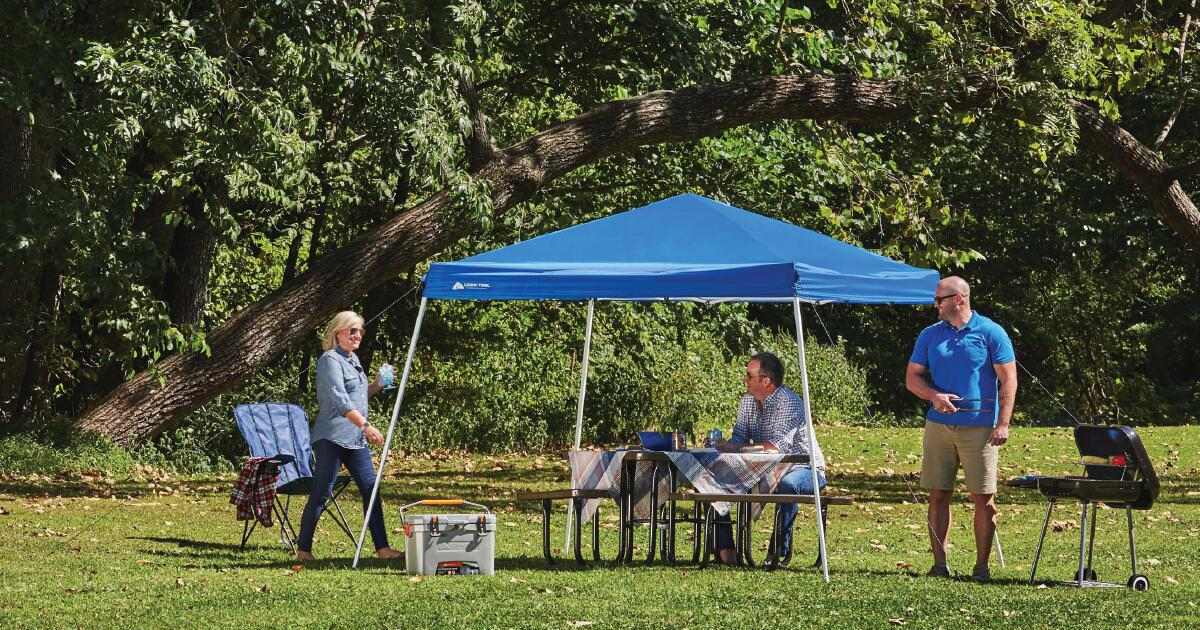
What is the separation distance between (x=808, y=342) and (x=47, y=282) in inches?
557

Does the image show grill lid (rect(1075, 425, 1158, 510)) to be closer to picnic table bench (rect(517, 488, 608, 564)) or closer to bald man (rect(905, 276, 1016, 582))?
bald man (rect(905, 276, 1016, 582))

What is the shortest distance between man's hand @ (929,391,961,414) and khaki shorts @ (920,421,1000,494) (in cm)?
17

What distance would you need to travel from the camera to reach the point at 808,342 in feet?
96.0

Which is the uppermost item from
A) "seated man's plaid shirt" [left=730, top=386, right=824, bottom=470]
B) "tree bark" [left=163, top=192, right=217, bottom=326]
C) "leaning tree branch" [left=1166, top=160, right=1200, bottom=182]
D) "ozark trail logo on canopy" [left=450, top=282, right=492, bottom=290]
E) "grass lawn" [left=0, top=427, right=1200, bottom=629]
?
"leaning tree branch" [left=1166, top=160, right=1200, bottom=182]

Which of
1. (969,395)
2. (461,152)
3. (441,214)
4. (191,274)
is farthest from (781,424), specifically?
(191,274)

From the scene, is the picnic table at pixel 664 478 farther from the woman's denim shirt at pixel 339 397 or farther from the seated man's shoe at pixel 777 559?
the woman's denim shirt at pixel 339 397

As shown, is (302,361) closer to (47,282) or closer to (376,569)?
(47,282)

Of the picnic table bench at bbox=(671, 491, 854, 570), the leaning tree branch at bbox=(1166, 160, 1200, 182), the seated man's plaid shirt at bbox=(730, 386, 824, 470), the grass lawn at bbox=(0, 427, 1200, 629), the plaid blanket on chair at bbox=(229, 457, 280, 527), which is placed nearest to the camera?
the grass lawn at bbox=(0, 427, 1200, 629)

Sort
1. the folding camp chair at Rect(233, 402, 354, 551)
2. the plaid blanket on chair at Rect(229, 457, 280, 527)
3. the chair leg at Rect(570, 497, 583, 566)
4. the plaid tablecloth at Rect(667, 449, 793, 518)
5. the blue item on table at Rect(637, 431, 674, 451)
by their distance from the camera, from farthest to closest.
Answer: the folding camp chair at Rect(233, 402, 354, 551) → the plaid blanket on chair at Rect(229, 457, 280, 527) → the blue item on table at Rect(637, 431, 674, 451) → the chair leg at Rect(570, 497, 583, 566) → the plaid tablecloth at Rect(667, 449, 793, 518)

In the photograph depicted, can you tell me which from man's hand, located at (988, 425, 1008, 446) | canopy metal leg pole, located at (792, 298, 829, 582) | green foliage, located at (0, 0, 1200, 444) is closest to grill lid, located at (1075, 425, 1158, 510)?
man's hand, located at (988, 425, 1008, 446)

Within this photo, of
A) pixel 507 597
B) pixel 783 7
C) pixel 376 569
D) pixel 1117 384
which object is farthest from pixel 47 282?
pixel 1117 384

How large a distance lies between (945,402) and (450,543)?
285 centimetres

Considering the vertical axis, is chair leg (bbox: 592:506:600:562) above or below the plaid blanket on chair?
below

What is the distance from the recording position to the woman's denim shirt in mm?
9727
